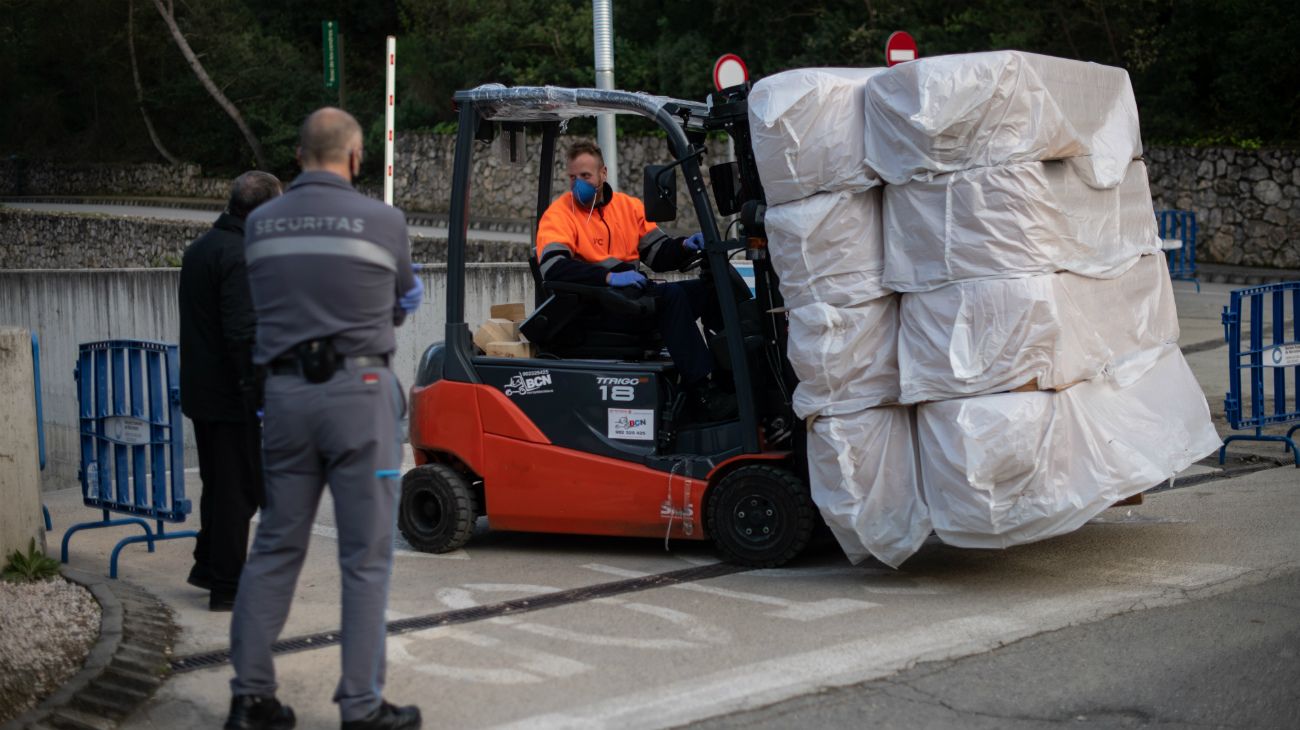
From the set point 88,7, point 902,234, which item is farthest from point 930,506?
point 88,7

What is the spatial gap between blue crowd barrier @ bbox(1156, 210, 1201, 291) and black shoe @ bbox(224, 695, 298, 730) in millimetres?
20952

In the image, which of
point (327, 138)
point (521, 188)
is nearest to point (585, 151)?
point (327, 138)

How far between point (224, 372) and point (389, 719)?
7.95ft

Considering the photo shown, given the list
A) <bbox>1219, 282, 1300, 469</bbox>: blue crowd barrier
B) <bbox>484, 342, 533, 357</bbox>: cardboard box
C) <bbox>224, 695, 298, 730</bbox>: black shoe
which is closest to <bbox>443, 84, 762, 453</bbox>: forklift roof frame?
<bbox>484, 342, 533, 357</bbox>: cardboard box

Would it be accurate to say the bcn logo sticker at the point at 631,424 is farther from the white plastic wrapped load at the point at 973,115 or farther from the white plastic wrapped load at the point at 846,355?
the white plastic wrapped load at the point at 973,115

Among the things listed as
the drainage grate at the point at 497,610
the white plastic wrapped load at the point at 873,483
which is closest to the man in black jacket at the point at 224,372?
the drainage grate at the point at 497,610

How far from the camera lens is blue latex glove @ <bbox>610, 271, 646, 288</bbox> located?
787cm

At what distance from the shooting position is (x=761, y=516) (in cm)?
744

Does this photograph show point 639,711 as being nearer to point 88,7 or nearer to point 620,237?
point 620,237

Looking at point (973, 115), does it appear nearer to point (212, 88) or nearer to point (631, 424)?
point (631, 424)

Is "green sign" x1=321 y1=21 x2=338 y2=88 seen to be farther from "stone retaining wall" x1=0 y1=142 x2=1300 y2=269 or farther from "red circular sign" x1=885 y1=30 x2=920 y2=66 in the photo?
"red circular sign" x1=885 y1=30 x2=920 y2=66

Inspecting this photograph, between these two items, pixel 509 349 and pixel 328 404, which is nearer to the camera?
pixel 328 404

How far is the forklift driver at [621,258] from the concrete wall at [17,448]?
2576 millimetres

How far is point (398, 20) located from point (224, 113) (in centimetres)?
Answer: 687
